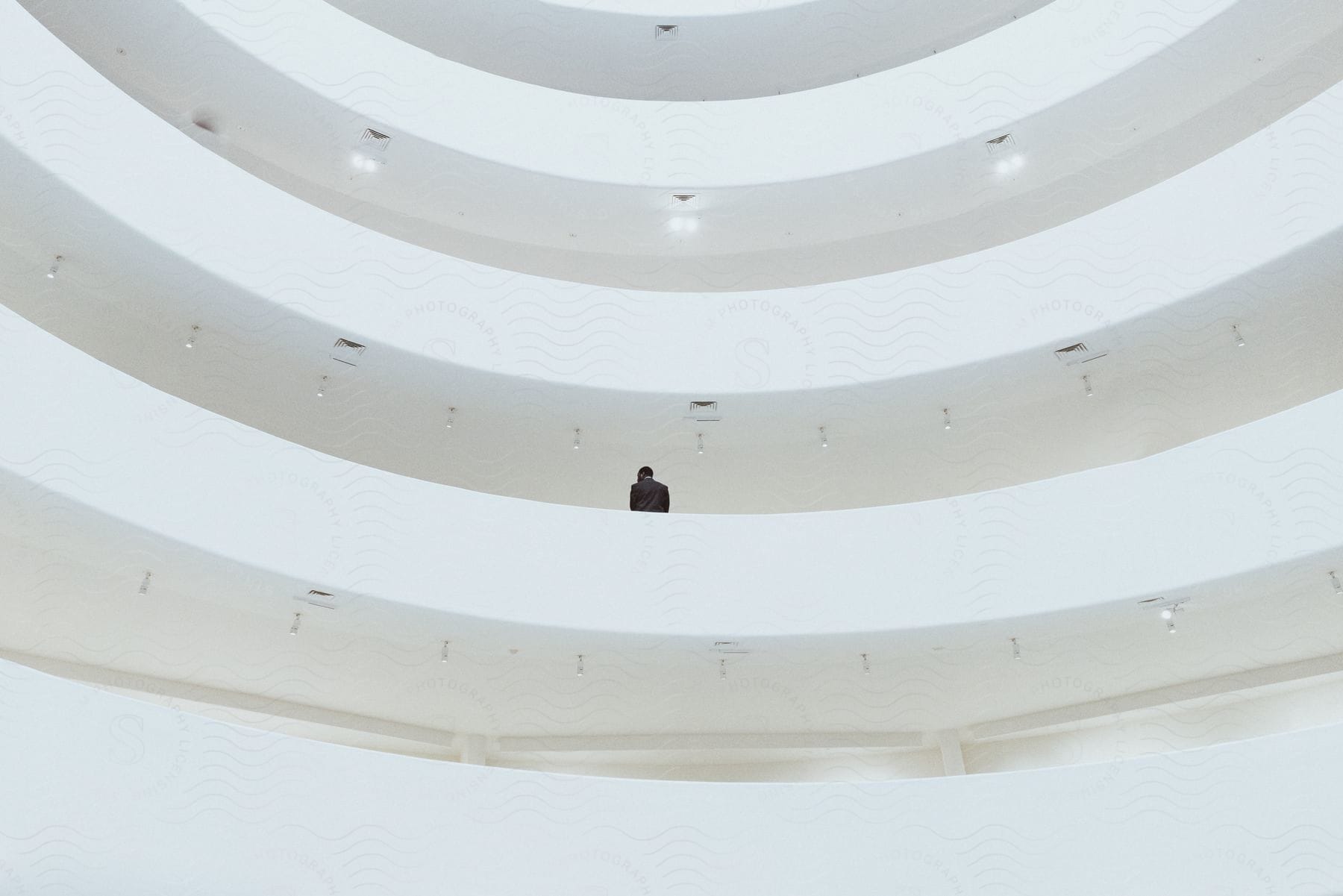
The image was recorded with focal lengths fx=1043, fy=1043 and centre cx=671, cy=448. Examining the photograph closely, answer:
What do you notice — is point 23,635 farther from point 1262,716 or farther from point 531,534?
point 1262,716

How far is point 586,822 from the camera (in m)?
9.17

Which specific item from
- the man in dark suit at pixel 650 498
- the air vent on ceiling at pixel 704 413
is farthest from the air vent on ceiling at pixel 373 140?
the man in dark suit at pixel 650 498

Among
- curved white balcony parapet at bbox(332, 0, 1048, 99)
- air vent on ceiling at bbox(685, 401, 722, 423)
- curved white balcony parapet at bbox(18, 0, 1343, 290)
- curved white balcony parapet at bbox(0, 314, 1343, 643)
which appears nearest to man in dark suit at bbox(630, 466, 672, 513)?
curved white balcony parapet at bbox(0, 314, 1343, 643)

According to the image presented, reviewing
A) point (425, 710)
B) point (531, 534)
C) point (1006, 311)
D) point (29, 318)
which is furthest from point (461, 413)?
point (1006, 311)

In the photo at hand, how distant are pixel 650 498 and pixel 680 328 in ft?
7.26

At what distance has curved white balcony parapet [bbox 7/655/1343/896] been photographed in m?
7.46

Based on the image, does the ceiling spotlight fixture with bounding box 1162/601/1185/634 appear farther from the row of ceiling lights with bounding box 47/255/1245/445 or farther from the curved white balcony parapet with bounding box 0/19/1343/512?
the curved white balcony parapet with bounding box 0/19/1343/512

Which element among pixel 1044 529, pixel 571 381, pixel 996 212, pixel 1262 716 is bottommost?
pixel 1262 716

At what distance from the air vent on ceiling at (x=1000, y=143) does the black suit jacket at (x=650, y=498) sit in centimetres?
615

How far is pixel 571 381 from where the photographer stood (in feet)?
39.2

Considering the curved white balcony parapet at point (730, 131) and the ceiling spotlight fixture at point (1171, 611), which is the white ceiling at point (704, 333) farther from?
the ceiling spotlight fixture at point (1171, 611)

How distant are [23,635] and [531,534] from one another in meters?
5.31

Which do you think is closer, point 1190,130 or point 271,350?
point 271,350

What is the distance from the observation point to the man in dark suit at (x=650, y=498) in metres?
11.7
